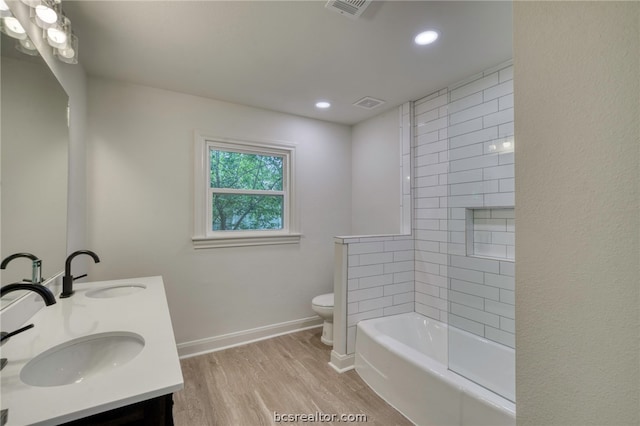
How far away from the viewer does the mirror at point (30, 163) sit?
1013 mm

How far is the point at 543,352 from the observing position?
575 millimetres

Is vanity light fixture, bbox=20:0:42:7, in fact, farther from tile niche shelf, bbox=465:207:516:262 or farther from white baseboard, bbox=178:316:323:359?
tile niche shelf, bbox=465:207:516:262

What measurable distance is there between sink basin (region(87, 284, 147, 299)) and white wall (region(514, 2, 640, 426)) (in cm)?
209

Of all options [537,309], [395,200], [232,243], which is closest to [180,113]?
[232,243]

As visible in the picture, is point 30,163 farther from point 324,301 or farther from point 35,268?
point 324,301

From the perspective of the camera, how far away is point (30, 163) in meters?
1.18

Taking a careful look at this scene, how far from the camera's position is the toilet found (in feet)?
9.11

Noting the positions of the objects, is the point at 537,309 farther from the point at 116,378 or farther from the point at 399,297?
the point at 399,297

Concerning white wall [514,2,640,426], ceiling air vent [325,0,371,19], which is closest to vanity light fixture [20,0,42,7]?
ceiling air vent [325,0,371,19]

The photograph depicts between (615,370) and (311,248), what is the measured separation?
114 inches

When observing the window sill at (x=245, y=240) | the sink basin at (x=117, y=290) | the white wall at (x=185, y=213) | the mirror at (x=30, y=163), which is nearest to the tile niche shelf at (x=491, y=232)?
the white wall at (x=185, y=213)

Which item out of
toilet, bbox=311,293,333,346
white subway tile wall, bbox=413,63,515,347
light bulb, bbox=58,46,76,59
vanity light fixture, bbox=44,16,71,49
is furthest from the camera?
toilet, bbox=311,293,333,346

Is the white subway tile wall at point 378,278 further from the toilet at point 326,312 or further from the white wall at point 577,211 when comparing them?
the white wall at point 577,211

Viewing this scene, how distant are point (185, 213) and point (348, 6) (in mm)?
2108
